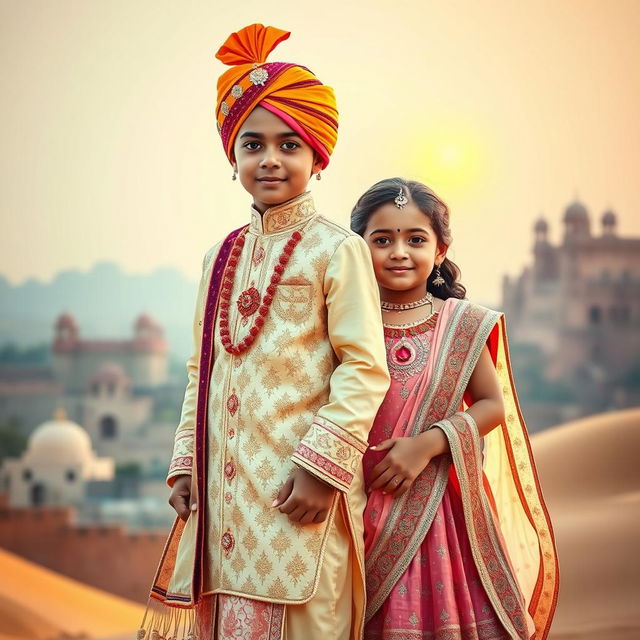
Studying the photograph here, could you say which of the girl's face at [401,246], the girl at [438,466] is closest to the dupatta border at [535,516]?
the girl at [438,466]

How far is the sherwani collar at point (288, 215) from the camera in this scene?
7.76 feet

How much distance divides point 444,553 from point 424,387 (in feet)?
1.21

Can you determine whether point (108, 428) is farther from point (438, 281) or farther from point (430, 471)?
point (430, 471)

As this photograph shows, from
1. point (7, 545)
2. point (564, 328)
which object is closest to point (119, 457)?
point (7, 545)

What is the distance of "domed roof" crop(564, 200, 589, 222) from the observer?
37125 mm

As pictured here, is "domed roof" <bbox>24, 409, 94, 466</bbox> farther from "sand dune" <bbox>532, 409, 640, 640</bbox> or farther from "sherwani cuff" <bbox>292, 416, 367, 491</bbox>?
"sherwani cuff" <bbox>292, 416, 367, 491</bbox>

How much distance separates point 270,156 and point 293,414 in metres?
0.53

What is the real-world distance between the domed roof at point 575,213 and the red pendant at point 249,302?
35969 millimetres

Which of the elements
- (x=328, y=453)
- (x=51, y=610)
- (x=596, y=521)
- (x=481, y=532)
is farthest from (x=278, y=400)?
(x=51, y=610)

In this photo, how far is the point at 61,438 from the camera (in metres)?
27.5

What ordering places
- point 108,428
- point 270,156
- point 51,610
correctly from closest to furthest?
point 270,156 → point 51,610 → point 108,428

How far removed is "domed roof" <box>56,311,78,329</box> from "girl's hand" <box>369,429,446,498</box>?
35.7 m

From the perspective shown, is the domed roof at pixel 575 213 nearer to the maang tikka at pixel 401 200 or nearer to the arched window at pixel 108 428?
the arched window at pixel 108 428

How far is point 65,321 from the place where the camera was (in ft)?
123
